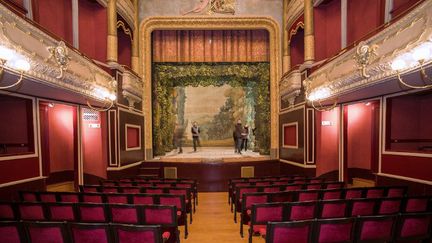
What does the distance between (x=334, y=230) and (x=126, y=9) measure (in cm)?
871

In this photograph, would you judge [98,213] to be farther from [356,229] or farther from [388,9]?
[388,9]

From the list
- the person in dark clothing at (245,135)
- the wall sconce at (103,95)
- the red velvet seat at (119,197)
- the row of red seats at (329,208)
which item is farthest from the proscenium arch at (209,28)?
the row of red seats at (329,208)

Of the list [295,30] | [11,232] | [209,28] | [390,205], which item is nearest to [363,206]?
[390,205]

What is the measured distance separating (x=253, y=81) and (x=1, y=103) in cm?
779

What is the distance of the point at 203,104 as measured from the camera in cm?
1284

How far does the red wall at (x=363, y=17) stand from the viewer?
5873 millimetres

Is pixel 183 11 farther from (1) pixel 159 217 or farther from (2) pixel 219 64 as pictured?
(1) pixel 159 217

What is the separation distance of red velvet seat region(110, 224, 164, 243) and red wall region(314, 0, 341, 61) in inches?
270

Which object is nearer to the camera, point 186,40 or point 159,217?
point 159,217

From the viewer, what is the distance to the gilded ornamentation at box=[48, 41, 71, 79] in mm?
3949

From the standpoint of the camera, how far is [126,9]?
27.1 feet

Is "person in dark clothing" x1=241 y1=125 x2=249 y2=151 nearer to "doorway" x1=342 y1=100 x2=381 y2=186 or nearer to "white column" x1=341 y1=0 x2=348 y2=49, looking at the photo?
"doorway" x1=342 y1=100 x2=381 y2=186

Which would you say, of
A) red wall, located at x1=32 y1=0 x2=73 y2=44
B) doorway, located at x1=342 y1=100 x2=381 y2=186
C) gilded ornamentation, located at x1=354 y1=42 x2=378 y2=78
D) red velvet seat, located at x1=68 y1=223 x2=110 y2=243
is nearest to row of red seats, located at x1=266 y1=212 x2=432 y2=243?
red velvet seat, located at x1=68 y1=223 x2=110 y2=243

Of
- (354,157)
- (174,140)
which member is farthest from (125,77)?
(354,157)
